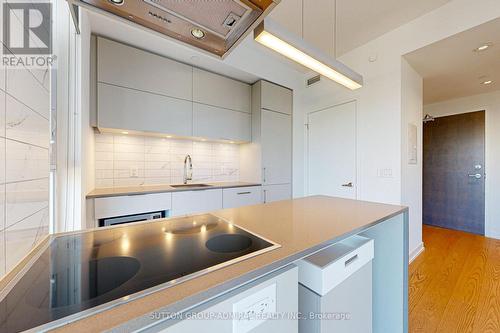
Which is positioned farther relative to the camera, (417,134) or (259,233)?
(417,134)

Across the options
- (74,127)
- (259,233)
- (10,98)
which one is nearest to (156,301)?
(259,233)

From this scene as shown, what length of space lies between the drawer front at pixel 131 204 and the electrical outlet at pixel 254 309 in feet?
5.77

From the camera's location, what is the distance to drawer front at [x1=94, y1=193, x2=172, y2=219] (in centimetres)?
178

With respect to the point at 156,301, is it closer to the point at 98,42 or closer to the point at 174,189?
the point at 174,189

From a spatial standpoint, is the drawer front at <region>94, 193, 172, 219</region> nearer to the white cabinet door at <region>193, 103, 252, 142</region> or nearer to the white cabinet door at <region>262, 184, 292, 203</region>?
the white cabinet door at <region>193, 103, 252, 142</region>

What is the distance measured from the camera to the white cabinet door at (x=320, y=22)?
6.76 feet

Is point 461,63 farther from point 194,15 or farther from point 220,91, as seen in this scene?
point 194,15

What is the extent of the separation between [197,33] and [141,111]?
162 cm

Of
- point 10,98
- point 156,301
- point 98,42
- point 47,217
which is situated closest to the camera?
point 156,301

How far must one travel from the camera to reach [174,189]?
85.5 inches

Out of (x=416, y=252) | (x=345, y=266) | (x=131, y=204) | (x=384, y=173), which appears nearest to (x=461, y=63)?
(x=384, y=173)

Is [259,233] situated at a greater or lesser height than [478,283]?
greater

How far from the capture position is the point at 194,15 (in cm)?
73

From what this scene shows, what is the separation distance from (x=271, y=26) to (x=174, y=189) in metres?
1.74
